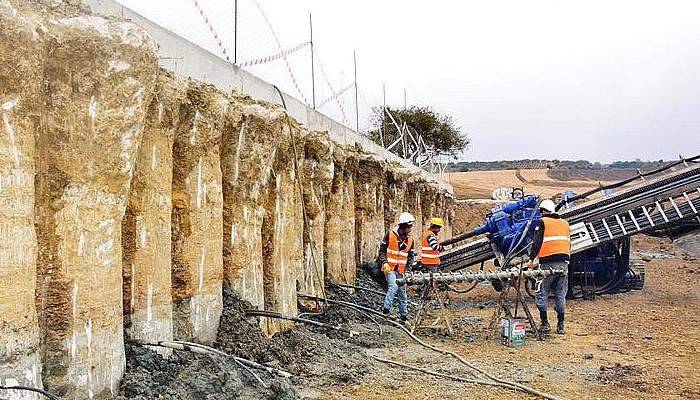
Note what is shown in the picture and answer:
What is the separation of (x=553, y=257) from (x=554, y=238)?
1.06 feet

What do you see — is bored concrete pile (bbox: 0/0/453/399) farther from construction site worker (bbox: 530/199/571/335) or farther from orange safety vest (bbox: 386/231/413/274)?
construction site worker (bbox: 530/199/571/335)

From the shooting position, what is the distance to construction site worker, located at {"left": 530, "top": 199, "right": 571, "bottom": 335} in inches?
472

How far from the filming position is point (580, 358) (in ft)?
32.7

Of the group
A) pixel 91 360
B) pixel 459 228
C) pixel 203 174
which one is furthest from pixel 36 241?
pixel 459 228

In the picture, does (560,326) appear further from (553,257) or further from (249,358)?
(249,358)

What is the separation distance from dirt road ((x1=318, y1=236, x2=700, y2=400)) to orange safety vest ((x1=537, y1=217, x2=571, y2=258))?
1.43 metres

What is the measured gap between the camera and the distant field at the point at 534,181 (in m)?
50.7

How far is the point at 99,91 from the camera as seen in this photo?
17.3 feet

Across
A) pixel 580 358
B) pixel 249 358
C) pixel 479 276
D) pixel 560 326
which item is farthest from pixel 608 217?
pixel 249 358

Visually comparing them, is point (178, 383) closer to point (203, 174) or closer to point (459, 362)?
point (203, 174)

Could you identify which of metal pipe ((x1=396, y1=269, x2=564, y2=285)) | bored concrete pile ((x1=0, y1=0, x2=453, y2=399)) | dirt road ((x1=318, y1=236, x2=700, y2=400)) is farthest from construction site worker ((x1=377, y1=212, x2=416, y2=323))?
bored concrete pile ((x1=0, y1=0, x2=453, y2=399))

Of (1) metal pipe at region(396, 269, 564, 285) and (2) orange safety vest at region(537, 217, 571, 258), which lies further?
(2) orange safety vest at region(537, 217, 571, 258)

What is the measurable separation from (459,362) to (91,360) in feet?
17.7

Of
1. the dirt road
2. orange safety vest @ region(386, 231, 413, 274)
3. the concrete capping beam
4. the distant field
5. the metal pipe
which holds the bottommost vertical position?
the dirt road
